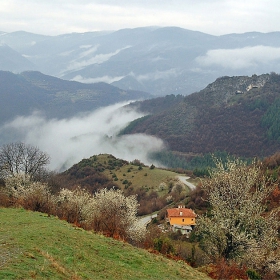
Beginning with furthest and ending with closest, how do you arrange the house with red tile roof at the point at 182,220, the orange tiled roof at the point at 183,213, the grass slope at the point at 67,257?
the orange tiled roof at the point at 183,213
the house with red tile roof at the point at 182,220
the grass slope at the point at 67,257

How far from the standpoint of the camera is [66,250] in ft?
60.7

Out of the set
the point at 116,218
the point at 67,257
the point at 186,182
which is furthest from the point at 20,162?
the point at 186,182

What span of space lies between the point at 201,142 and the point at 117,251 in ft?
576

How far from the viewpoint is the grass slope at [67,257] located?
576 inches

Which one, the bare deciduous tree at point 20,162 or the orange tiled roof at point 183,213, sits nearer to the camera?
the orange tiled roof at point 183,213

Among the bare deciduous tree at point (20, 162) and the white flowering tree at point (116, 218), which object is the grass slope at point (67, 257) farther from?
the bare deciduous tree at point (20, 162)

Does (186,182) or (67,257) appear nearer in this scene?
(67,257)

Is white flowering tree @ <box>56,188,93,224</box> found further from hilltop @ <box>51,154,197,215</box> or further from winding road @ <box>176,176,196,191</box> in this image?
winding road @ <box>176,176,196,191</box>

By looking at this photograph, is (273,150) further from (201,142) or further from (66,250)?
(66,250)

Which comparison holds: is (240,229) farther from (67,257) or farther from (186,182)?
(186,182)

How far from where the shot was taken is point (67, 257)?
17.4 metres

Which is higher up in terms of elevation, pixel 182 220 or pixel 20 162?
pixel 20 162

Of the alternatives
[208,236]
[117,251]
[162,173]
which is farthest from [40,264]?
[162,173]

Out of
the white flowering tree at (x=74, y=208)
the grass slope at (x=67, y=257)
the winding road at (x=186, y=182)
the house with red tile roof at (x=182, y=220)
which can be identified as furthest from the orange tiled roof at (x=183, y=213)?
the grass slope at (x=67, y=257)
